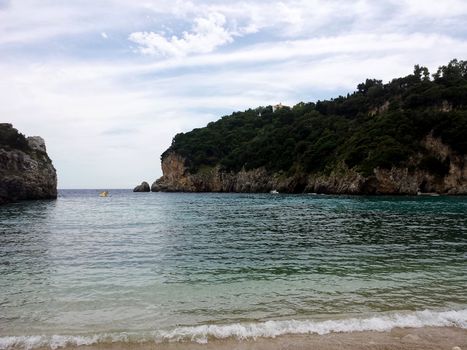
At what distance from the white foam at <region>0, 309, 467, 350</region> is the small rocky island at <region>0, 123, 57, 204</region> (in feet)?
232

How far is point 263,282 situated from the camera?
1337cm

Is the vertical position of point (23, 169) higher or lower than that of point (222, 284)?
higher

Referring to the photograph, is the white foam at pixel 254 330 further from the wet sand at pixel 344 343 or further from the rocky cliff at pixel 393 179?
the rocky cliff at pixel 393 179

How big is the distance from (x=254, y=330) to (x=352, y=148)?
93281 mm

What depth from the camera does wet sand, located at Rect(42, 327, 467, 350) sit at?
7871 mm

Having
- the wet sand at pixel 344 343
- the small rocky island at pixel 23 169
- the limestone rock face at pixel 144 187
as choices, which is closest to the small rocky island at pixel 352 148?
the limestone rock face at pixel 144 187

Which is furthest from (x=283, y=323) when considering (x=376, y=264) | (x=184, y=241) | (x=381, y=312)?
(x=184, y=241)

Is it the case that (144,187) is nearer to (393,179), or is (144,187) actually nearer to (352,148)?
(352,148)

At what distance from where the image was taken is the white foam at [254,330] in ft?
27.1

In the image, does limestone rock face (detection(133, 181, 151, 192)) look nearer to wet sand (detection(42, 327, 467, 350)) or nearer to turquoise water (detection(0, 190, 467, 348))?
turquoise water (detection(0, 190, 467, 348))

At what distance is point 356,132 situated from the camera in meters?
107

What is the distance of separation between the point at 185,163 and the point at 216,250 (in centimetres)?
13440

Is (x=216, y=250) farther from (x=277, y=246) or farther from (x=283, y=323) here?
(x=283, y=323)

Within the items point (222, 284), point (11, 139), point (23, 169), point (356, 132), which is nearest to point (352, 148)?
point (356, 132)
